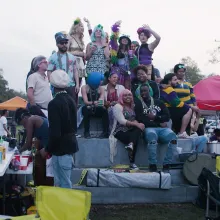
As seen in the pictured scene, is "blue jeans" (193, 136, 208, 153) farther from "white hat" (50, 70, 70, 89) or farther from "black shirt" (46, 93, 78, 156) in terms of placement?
"white hat" (50, 70, 70, 89)

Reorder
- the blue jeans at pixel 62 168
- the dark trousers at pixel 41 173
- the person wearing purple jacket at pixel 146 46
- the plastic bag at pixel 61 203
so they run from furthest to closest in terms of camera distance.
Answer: the person wearing purple jacket at pixel 146 46
the dark trousers at pixel 41 173
the blue jeans at pixel 62 168
the plastic bag at pixel 61 203

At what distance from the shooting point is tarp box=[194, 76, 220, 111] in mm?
13156

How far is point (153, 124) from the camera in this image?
7676mm

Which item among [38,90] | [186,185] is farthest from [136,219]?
[38,90]

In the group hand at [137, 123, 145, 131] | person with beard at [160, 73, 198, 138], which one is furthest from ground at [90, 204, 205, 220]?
person with beard at [160, 73, 198, 138]

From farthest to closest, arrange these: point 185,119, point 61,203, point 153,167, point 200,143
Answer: point 185,119
point 200,143
point 153,167
point 61,203

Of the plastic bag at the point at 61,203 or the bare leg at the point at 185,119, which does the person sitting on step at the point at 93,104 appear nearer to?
the bare leg at the point at 185,119

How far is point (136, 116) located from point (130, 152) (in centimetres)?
64

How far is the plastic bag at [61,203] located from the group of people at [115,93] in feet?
4.78

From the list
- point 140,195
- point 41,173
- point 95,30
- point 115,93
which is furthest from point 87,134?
point 95,30

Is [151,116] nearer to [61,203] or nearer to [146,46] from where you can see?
[146,46]

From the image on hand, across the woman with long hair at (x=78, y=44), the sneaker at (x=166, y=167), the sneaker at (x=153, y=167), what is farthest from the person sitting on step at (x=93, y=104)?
the sneaker at (x=166, y=167)

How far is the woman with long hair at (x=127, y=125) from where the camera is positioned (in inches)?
299

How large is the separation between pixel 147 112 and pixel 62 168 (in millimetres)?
2783
